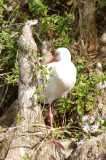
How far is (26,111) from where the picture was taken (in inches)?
121

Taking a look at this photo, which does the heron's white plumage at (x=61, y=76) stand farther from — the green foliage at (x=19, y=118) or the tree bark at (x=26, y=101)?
the green foliage at (x=19, y=118)

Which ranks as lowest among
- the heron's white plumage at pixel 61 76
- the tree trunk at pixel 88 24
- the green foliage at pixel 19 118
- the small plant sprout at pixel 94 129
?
the small plant sprout at pixel 94 129

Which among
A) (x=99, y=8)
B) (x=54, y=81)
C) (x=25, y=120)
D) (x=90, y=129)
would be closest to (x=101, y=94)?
(x=54, y=81)

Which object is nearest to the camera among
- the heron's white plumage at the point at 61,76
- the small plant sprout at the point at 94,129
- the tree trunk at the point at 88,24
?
the small plant sprout at the point at 94,129

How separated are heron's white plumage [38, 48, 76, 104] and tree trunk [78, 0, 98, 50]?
1.39 metres

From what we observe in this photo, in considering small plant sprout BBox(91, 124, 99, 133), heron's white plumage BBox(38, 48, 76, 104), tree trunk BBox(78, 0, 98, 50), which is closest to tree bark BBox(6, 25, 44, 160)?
heron's white plumage BBox(38, 48, 76, 104)

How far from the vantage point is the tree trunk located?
195 inches

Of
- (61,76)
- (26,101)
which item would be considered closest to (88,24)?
(61,76)

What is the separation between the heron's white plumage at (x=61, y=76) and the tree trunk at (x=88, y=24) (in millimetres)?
1393

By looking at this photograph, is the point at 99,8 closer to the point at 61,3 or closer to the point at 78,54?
the point at 61,3

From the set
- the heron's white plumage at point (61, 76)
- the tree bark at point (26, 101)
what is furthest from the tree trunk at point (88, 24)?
the tree bark at point (26, 101)

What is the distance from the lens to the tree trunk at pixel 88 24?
4949mm

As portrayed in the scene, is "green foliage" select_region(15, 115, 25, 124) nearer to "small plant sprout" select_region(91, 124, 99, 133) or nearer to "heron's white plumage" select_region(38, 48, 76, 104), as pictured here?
"heron's white plumage" select_region(38, 48, 76, 104)

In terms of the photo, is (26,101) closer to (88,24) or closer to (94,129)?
(94,129)
